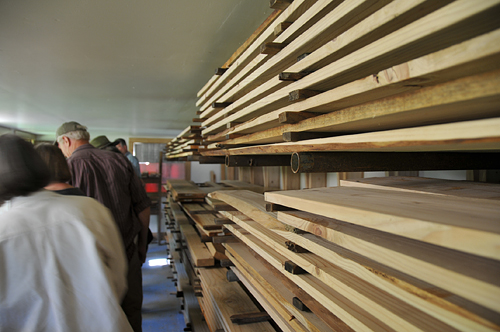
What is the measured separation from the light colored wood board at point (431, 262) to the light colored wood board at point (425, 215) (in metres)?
0.06

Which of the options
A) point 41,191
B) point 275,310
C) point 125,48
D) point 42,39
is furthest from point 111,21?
point 275,310

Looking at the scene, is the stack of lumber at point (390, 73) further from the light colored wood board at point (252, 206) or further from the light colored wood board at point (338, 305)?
the light colored wood board at point (338, 305)

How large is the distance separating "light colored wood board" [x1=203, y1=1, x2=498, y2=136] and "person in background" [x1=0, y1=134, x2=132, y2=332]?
119 centimetres

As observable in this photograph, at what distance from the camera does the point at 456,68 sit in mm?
645

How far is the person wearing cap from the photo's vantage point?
2889 mm

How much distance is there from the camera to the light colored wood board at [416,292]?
605 mm

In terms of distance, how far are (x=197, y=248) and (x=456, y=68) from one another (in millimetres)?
2642

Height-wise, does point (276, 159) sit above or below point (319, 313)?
above

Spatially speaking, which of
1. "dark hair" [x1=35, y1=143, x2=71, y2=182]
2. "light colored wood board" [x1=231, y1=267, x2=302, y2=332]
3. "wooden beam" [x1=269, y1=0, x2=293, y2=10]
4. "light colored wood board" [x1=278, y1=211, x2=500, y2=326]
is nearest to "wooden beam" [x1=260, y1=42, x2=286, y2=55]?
"wooden beam" [x1=269, y1=0, x2=293, y2=10]

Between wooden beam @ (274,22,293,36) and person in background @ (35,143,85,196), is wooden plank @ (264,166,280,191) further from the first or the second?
wooden beam @ (274,22,293,36)

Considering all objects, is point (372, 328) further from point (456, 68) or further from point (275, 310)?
point (275, 310)

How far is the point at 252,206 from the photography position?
5.95ft

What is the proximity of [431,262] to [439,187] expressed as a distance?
63 centimetres

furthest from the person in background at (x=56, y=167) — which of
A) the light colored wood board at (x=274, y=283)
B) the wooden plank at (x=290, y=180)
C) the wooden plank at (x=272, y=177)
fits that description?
the wooden plank at (x=272, y=177)
